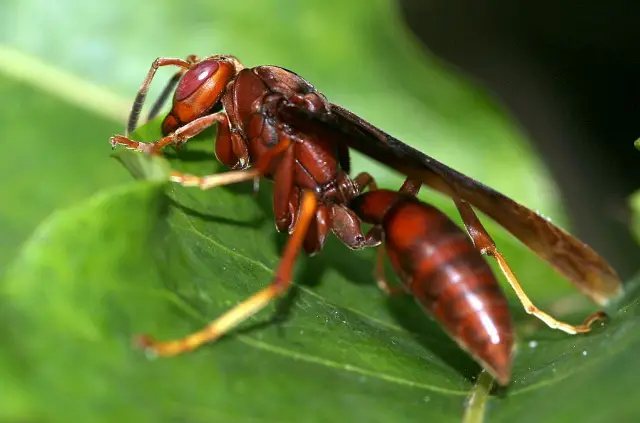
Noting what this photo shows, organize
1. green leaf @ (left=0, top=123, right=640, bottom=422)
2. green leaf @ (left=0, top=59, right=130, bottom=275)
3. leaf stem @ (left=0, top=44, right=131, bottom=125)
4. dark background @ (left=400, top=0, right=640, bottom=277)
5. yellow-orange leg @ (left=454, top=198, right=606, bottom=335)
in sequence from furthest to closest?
dark background @ (left=400, top=0, right=640, bottom=277) < leaf stem @ (left=0, top=44, right=131, bottom=125) < green leaf @ (left=0, top=59, right=130, bottom=275) < yellow-orange leg @ (left=454, top=198, right=606, bottom=335) < green leaf @ (left=0, top=123, right=640, bottom=422)

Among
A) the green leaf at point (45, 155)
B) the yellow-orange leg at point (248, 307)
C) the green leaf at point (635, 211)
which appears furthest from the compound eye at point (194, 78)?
the green leaf at point (635, 211)

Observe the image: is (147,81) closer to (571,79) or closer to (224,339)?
(224,339)

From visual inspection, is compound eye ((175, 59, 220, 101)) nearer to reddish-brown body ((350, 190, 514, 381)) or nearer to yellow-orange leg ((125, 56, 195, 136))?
yellow-orange leg ((125, 56, 195, 136))

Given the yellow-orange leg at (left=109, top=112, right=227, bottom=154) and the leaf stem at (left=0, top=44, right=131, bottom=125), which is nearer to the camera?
the yellow-orange leg at (left=109, top=112, right=227, bottom=154)

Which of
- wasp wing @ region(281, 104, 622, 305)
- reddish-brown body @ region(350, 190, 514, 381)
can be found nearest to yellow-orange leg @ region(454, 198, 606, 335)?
wasp wing @ region(281, 104, 622, 305)

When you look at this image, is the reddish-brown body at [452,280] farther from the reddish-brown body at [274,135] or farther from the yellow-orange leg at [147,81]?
the yellow-orange leg at [147,81]

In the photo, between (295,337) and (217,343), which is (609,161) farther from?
(217,343)
